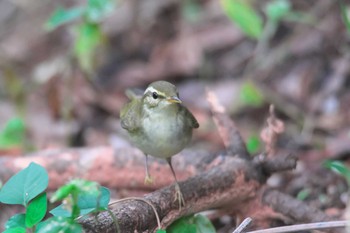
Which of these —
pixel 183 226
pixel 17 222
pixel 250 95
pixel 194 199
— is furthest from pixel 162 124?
pixel 250 95

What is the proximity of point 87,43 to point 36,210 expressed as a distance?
320 centimetres

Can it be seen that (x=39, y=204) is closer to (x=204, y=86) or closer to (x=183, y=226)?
(x=183, y=226)

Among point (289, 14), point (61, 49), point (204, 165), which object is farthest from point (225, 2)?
point (61, 49)

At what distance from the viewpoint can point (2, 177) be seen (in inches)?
172

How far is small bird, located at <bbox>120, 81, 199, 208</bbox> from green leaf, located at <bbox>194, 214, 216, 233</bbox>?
34 cm

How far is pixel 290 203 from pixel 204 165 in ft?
2.27

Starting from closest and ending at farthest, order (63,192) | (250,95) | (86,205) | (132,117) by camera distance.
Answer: (63,192) → (86,205) → (132,117) → (250,95)

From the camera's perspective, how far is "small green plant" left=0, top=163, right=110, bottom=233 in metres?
2.37

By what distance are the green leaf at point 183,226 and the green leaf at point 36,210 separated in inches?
34.4

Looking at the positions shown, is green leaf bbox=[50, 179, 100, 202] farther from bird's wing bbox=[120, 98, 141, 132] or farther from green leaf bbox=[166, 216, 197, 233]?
bird's wing bbox=[120, 98, 141, 132]

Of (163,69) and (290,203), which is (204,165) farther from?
(163,69)

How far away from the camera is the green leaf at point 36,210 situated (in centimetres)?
264

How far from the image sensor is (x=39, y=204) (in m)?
2.71

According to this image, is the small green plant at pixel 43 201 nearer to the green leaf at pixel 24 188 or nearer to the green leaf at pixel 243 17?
the green leaf at pixel 24 188
